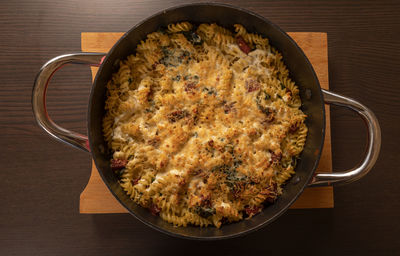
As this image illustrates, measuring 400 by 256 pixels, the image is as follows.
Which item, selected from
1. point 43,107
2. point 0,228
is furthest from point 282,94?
point 0,228

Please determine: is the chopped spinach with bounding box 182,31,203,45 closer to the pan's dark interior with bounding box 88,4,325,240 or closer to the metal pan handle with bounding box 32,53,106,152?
the pan's dark interior with bounding box 88,4,325,240

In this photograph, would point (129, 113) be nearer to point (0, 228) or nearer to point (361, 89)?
point (0, 228)

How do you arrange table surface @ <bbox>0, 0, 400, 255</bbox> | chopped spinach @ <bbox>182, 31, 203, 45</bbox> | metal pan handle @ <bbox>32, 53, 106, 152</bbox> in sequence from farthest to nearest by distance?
1. table surface @ <bbox>0, 0, 400, 255</bbox>
2. chopped spinach @ <bbox>182, 31, 203, 45</bbox>
3. metal pan handle @ <bbox>32, 53, 106, 152</bbox>

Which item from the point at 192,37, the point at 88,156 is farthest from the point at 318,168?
the point at 88,156

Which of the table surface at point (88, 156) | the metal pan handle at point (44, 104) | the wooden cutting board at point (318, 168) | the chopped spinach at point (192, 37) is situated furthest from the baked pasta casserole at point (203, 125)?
the table surface at point (88, 156)

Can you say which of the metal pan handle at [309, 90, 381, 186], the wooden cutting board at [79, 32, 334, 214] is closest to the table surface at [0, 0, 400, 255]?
the wooden cutting board at [79, 32, 334, 214]

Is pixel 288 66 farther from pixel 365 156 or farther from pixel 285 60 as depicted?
pixel 365 156
